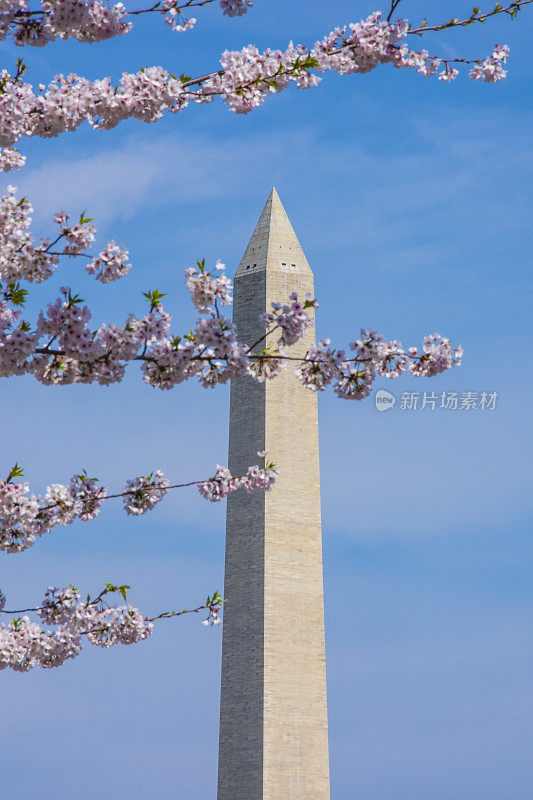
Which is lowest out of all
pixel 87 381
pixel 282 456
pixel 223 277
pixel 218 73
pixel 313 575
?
pixel 87 381

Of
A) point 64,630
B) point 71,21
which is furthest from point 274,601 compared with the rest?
point 71,21

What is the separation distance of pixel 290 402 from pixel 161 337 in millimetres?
19027

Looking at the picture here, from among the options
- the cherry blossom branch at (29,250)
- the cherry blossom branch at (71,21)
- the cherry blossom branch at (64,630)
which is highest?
the cherry blossom branch at (71,21)

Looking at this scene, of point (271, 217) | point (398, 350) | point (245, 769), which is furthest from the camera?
point (271, 217)

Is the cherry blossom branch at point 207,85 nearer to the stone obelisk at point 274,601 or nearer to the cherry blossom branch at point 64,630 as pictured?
the cherry blossom branch at point 64,630

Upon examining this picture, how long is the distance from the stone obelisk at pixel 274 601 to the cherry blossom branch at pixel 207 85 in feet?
59.5

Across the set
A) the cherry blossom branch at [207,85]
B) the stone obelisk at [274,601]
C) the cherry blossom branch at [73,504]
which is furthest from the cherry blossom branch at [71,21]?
the stone obelisk at [274,601]

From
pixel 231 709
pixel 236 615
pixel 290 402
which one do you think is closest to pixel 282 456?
pixel 290 402

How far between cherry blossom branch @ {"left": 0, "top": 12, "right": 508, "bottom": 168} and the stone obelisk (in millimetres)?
18145

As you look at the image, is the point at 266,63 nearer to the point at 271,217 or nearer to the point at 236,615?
the point at 236,615

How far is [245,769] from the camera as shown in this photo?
26469 mm

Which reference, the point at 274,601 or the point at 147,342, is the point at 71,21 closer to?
the point at 147,342

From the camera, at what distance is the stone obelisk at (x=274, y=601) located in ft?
86.9

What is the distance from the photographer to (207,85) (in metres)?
10.3
